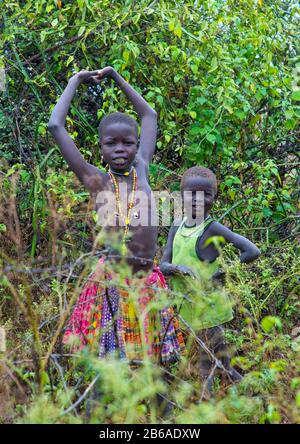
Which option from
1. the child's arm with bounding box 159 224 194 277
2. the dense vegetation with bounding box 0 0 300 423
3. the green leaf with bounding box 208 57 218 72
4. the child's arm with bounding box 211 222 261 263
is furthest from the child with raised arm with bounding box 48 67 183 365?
the green leaf with bounding box 208 57 218 72

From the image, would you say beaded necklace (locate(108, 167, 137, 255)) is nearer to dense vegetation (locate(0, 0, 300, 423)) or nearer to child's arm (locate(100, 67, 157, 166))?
child's arm (locate(100, 67, 157, 166))

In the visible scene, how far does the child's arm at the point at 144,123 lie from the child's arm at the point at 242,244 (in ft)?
1.51

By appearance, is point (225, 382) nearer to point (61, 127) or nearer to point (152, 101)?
point (61, 127)

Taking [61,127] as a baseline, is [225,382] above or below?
below

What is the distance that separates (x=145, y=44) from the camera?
4527 millimetres

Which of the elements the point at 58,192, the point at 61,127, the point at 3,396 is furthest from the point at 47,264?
the point at 3,396

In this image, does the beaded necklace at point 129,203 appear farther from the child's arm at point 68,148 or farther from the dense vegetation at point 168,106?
the dense vegetation at point 168,106

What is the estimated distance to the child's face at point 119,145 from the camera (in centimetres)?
318

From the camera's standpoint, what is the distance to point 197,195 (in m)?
3.52

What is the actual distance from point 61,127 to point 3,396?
1134 mm

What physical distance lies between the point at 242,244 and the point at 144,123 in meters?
0.73

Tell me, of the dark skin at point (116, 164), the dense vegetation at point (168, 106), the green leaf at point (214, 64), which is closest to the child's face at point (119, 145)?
the dark skin at point (116, 164)

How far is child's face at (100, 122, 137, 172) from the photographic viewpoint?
3.18 metres

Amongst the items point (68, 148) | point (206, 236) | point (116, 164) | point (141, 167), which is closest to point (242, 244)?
point (206, 236)
